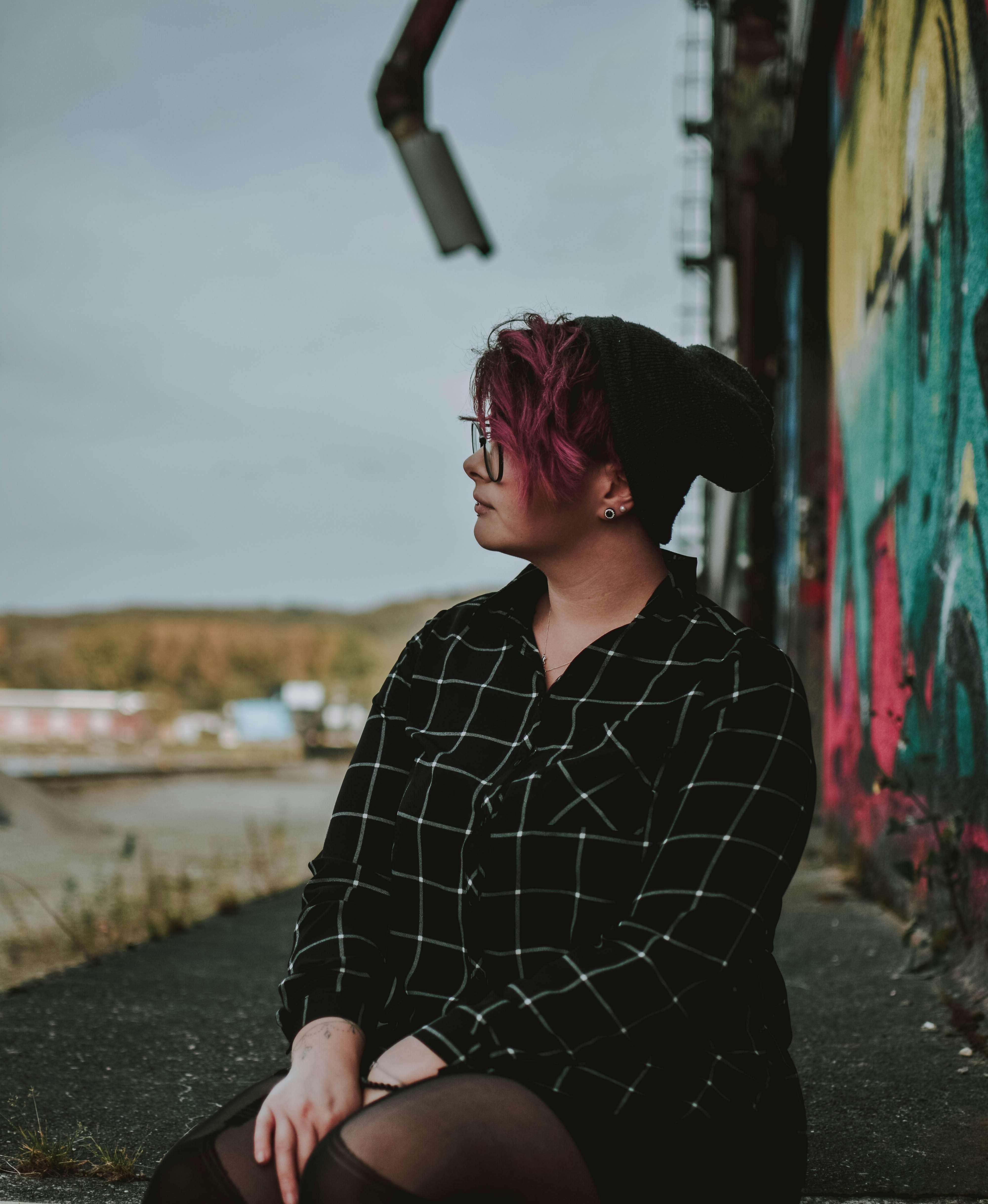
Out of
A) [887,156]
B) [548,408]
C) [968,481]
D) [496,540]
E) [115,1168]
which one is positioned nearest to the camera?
[548,408]

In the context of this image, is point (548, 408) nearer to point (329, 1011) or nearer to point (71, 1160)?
point (329, 1011)

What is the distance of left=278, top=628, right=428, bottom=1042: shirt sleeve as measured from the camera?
1.54 meters

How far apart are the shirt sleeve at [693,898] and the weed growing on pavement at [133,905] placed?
10.2 ft

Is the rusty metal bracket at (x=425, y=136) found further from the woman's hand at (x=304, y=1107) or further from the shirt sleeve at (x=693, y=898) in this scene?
the woman's hand at (x=304, y=1107)

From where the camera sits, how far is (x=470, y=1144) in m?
1.22

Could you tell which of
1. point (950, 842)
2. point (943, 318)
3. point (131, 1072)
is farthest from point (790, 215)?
point (131, 1072)

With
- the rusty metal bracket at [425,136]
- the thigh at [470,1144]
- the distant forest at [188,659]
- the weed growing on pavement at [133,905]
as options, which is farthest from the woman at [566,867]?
the distant forest at [188,659]

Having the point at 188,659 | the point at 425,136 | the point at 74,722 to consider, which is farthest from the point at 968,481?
the point at 188,659

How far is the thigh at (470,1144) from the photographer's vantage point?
1.20 m

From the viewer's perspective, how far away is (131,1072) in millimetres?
2830

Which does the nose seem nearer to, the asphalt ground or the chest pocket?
the chest pocket

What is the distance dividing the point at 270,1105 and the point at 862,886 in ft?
13.8

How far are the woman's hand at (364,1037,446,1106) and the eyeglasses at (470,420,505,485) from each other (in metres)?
0.77

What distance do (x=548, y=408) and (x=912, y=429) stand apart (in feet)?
10.1
